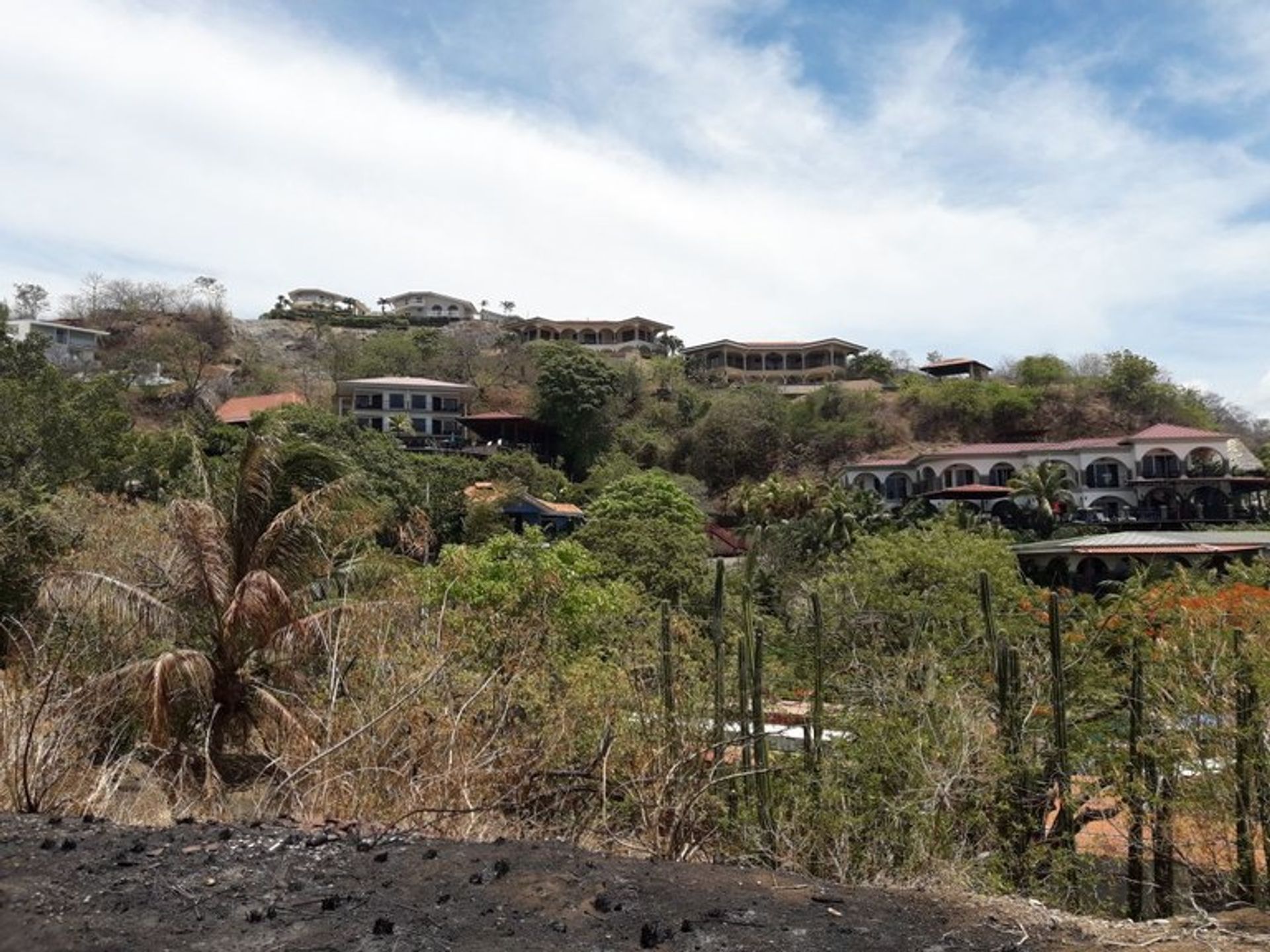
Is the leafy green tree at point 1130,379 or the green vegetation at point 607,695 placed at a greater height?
the leafy green tree at point 1130,379

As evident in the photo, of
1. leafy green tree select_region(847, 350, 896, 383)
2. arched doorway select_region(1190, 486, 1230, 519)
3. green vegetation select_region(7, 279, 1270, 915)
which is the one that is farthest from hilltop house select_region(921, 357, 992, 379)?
green vegetation select_region(7, 279, 1270, 915)

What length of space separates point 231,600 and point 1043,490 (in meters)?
38.4

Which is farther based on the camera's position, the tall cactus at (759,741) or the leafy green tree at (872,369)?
the leafy green tree at (872,369)

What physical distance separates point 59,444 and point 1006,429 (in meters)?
45.9

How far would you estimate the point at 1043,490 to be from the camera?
4303 cm

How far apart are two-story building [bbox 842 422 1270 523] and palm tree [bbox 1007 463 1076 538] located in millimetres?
589

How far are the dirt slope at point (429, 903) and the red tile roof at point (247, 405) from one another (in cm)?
4736

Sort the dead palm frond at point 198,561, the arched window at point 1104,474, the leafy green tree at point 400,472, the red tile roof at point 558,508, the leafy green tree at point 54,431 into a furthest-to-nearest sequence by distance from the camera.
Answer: the arched window at point 1104,474
the red tile roof at point 558,508
the leafy green tree at point 400,472
the leafy green tree at point 54,431
the dead palm frond at point 198,561

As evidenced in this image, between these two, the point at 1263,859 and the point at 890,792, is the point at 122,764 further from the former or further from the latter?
the point at 1263,859

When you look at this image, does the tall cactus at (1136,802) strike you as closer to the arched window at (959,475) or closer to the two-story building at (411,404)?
the arched window at (959,475)

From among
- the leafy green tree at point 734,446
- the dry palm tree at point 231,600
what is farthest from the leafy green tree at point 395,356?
the dry palm tree at point 231,600

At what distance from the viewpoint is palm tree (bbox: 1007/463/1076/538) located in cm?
4241

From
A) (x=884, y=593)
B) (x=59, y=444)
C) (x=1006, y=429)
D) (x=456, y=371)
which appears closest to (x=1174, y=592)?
(x=884, y=593)

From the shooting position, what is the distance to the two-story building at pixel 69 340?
62781 millimetres
